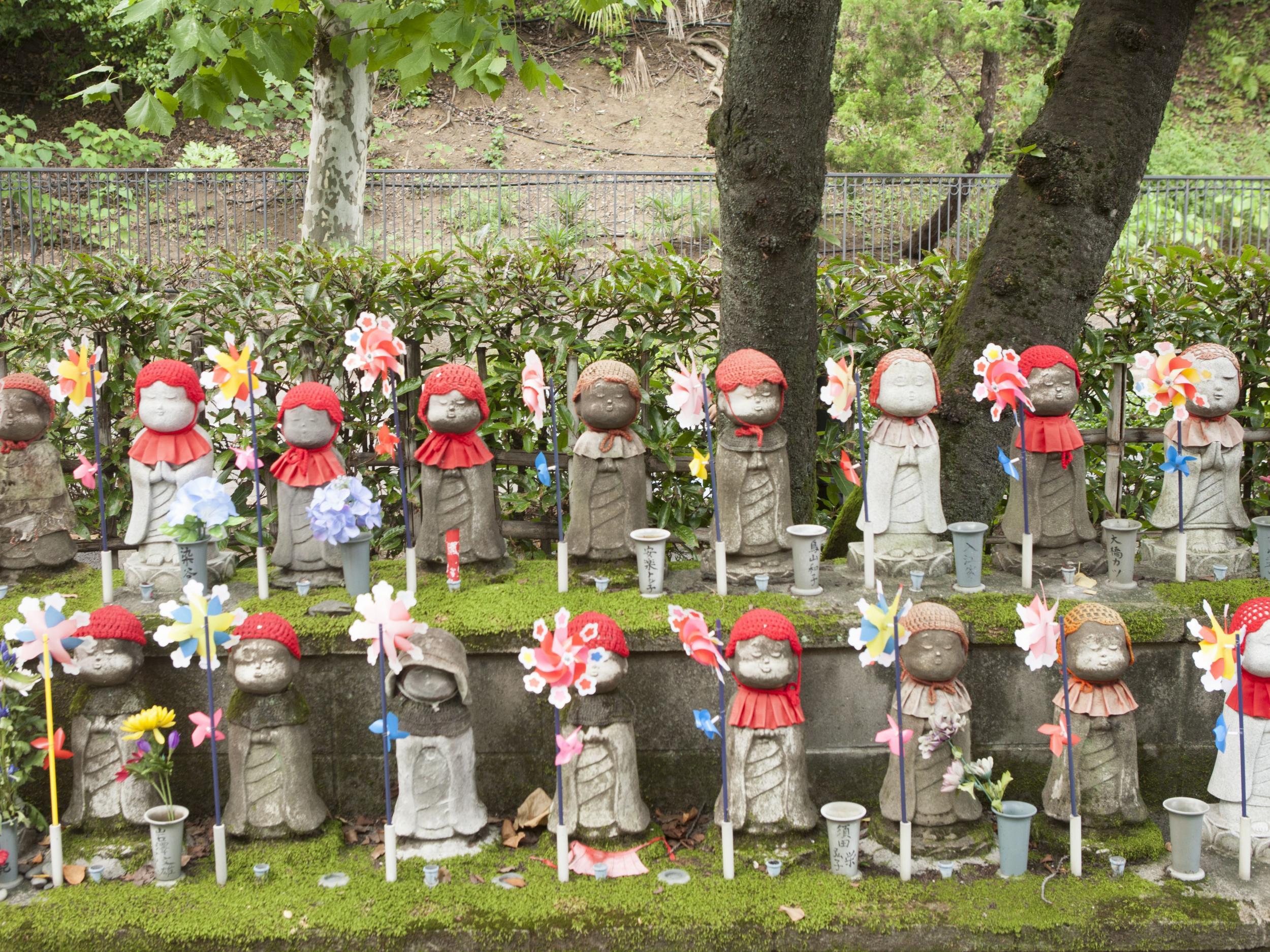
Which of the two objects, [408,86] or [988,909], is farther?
[408,86]

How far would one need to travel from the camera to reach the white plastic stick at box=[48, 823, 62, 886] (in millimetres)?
3480

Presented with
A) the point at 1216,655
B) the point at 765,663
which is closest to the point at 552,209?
the point at 765,663

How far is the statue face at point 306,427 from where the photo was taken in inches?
165

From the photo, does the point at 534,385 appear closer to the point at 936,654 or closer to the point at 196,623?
the point at 196,623

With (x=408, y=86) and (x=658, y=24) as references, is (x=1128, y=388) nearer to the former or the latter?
(x=408, y=86)

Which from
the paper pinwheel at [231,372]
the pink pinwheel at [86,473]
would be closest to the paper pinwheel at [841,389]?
the paper pinwheel at [231,372]

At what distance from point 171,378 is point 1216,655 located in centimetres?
365

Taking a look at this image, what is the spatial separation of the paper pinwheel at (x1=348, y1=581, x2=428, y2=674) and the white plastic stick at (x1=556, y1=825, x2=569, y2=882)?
0.71 meters

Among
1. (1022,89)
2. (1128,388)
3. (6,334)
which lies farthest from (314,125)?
(1022,89)

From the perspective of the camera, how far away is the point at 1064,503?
4.25 metres

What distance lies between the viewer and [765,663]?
3.51 metres

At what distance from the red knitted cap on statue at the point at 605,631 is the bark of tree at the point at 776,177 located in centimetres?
129

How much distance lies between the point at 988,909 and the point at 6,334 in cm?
478

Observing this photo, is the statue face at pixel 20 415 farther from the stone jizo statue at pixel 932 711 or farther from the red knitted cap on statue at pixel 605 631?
the stone jizo statue at pixel 932 711
